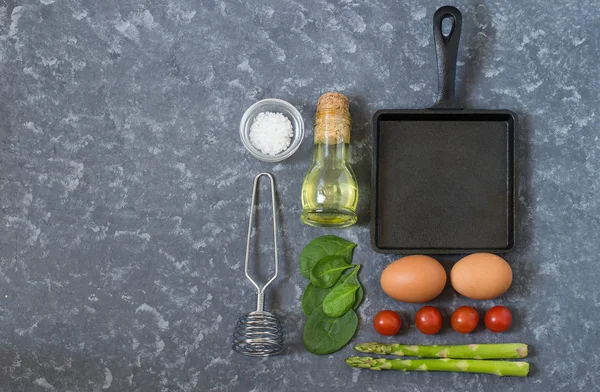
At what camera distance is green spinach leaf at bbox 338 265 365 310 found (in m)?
1.65

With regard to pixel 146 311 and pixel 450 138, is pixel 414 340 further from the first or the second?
pixel 146 311

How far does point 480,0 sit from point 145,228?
0.99 metres

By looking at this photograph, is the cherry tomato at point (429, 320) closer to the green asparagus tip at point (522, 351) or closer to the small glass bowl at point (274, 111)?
the green asparagus tip at point (522, 351)

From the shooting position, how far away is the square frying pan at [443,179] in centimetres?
166

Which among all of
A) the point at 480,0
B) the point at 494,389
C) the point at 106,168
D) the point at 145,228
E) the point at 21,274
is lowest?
the point at 494,389

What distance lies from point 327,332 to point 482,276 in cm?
38

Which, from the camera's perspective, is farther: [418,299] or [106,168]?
[106,168]

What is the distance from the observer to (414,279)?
1552 mm

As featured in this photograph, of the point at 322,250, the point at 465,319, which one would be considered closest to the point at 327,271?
the point at 322,250

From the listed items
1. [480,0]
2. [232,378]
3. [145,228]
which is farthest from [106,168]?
[480,0]

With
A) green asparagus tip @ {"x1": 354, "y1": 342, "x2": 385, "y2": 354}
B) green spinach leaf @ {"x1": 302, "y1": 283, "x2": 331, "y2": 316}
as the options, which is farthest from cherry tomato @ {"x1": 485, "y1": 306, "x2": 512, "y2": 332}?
green spinach leaf @ {"x1": 302, "y1": 283, "x2": 331, "y2": 316}

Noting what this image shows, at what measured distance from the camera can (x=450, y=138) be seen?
169 cm

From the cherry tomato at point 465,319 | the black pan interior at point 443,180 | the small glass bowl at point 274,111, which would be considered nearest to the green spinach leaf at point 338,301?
the black pan interior at point 443,180

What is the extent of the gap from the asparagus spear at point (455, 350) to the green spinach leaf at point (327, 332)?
44mm
